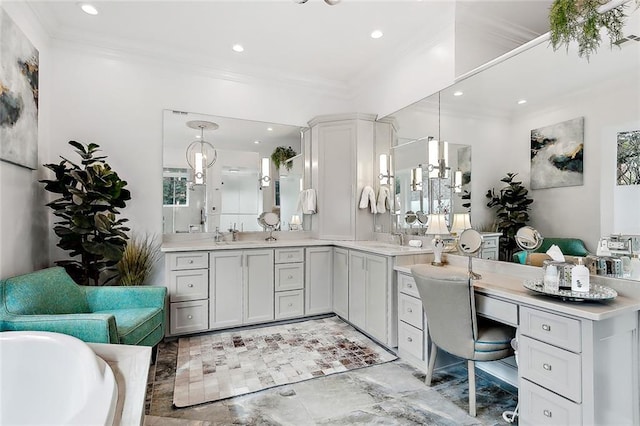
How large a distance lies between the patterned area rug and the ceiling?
10.1ft

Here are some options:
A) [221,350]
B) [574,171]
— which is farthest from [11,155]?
[574,171]

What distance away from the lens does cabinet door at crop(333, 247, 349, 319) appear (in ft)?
11.7

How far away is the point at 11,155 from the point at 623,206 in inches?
157

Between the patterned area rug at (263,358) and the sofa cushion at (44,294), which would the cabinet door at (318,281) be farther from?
the sofa cushion at (44,294)

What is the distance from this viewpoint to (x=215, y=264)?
3.29 m

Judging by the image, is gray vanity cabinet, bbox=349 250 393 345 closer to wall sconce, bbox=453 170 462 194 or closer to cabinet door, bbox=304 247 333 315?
cabinet door, bbox=304 247 333 315

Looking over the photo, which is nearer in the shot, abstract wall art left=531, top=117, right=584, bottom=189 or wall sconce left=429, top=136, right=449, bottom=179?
abstract wall art left=531, top=117, right=584, bottom=189

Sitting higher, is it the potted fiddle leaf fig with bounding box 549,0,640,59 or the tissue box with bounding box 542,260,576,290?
the potted fiddle leaf fig with bounding box 549,0,640,59

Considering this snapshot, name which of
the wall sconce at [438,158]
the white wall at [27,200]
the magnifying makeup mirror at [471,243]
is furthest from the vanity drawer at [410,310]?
the white wall at [27,200]

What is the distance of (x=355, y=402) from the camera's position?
2.13 m

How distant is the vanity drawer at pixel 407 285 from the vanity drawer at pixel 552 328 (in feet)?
2.83

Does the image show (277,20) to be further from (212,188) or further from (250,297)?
(250,297)

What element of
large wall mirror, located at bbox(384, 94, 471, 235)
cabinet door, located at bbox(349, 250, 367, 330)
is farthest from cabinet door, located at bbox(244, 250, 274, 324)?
large wall mirror, located at bbox(384, 94, 471, 235)

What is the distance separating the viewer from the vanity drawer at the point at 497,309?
188cm
